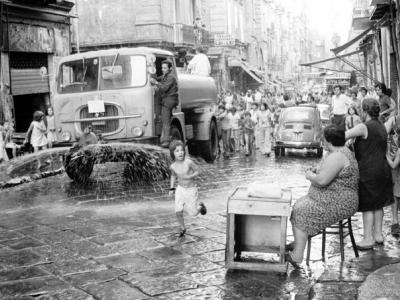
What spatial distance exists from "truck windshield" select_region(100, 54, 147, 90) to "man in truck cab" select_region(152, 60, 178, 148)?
0.34 metres

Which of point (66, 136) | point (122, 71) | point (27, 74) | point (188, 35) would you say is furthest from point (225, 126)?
point (188, 35)

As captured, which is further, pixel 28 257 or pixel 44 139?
pixel 44 139

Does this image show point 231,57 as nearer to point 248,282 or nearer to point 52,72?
point 52,72

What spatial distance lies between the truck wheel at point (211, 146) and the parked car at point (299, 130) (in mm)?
1744

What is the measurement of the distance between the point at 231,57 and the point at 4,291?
106 feet

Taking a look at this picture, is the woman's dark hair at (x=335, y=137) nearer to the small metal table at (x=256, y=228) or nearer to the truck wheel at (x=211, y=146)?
the small metal table at (x=256, y=228)

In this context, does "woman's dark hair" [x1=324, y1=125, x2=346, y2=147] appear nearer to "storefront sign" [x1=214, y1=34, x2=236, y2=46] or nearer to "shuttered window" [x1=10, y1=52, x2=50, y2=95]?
"shuttered window" [x1=10, y1=52, x2=50, y2=95]

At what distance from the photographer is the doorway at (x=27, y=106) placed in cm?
1798

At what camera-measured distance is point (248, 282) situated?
5020mm

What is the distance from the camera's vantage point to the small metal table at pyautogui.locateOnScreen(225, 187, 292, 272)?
5.09 meters

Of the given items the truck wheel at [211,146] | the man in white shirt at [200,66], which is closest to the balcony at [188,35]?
the man in white shirt at [200,66]

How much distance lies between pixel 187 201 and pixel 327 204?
190 cm

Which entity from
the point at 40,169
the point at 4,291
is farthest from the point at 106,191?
the point at 4,291

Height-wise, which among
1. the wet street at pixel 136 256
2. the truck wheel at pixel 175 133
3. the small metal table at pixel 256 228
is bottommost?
the wet street at pixel 136 256
